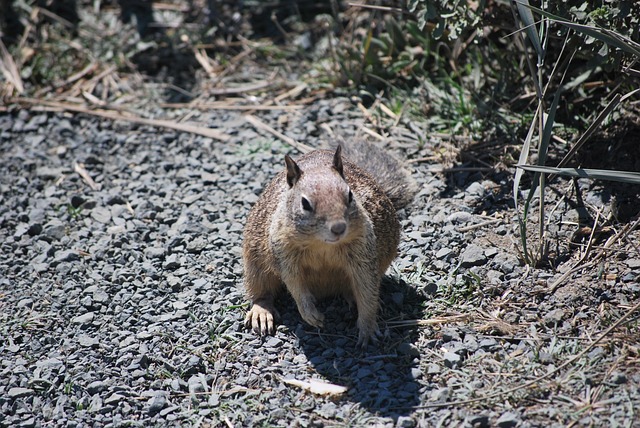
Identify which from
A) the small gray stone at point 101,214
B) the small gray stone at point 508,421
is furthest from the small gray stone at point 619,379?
the small gray stone at point 101,214

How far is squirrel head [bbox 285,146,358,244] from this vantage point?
12.3ft

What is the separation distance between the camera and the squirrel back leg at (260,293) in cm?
437

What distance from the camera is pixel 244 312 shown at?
14.9 feet

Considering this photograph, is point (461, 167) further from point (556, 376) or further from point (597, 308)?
point (556, 376)

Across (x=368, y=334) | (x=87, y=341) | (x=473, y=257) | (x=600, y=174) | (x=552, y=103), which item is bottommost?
(x=87, y=341)

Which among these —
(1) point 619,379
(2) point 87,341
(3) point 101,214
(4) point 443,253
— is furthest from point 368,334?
(3) point 101,214

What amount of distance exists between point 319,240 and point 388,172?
55.3 inches

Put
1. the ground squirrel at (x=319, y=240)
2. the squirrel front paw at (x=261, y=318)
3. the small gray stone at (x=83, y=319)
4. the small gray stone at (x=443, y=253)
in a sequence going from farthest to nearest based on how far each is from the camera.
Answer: the small gray stone at (x=443, y=253), the small gray stone at (x=83, y=319), the squirrel front paw at (x=261, y=318), the ground squirrel at (x=319, y=240)

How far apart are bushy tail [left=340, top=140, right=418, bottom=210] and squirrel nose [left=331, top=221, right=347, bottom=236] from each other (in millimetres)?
1365

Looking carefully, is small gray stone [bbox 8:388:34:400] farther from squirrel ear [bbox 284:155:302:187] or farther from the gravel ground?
squirrel ear [bbox 284:155:302:187]

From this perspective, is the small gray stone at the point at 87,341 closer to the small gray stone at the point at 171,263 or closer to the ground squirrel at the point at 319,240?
the small gray stone at the point at 171,263

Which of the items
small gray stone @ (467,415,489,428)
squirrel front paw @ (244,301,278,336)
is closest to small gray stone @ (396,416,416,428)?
small gray stone @ (467,415,489,428)

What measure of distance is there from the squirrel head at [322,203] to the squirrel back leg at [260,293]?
0.62 m

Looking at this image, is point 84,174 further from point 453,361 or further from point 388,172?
point 453,361
